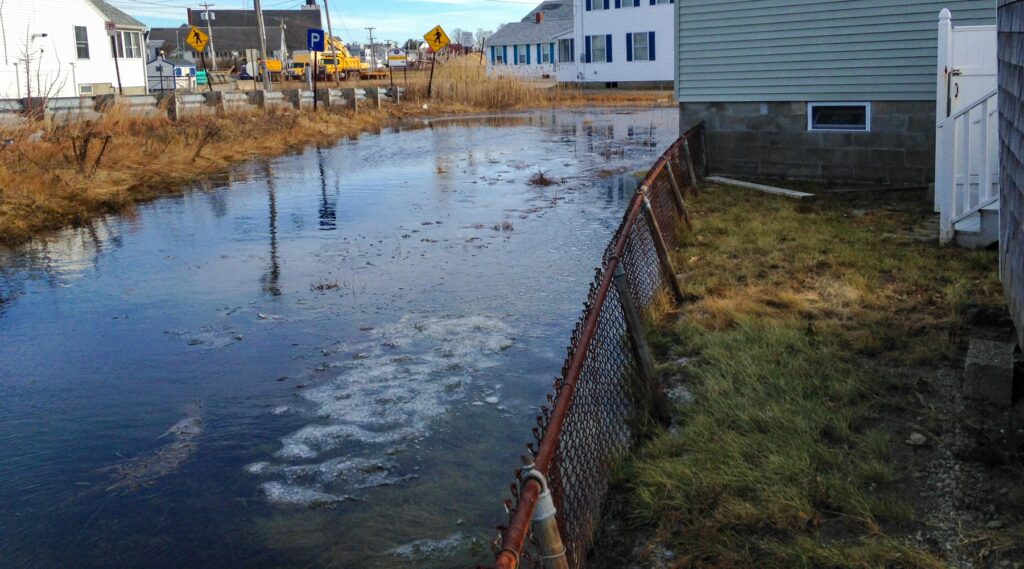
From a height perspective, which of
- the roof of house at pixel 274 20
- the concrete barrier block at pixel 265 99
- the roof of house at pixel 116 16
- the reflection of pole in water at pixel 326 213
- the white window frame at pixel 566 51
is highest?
the roof of house at pixel 274 20

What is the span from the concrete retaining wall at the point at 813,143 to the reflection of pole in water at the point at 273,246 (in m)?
7.65

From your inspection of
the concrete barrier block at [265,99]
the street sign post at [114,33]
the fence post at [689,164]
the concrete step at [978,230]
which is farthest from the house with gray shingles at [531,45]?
the concrete step at [978,230]

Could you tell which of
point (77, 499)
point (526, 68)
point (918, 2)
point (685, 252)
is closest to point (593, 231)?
point (685, 252)

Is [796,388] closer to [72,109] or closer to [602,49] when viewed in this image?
[72,109]

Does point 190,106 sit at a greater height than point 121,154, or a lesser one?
greater

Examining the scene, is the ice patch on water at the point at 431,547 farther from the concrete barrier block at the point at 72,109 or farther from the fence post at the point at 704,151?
the concrete barrier block at the point at 72,109

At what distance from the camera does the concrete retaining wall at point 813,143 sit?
14461 mm

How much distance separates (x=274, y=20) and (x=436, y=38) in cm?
6327

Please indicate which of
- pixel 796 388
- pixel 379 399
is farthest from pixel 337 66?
pixel 796 388

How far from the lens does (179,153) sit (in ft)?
72.6

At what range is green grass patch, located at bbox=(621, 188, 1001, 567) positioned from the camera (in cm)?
439

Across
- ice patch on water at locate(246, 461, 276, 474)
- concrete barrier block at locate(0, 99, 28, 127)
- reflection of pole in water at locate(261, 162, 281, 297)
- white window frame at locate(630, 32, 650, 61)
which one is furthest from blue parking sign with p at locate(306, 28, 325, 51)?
A: ice patch on water at locate(246, 461, 276, 474)

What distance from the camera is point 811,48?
1530cm

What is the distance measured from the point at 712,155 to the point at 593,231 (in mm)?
4823
